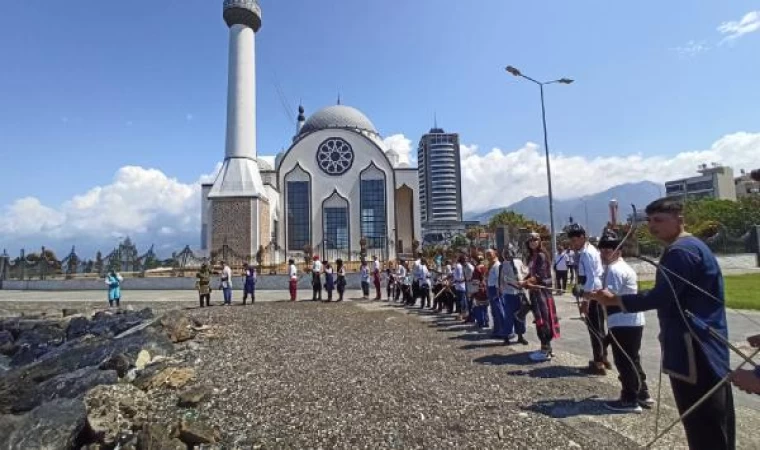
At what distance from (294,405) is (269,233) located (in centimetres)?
3295

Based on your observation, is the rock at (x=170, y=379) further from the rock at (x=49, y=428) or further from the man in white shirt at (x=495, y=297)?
the man in white shirt at (x=495, y=297)

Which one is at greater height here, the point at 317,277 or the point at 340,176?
the point at 340,176

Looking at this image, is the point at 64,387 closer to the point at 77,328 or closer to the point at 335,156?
the point at 77,328

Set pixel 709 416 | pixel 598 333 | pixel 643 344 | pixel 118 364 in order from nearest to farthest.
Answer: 1. pixel 709 416
2. pixel 598 333
3. pixel 118 364
4. pixel 643 344

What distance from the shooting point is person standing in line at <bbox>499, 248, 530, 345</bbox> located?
307 inches

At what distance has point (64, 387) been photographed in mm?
6816

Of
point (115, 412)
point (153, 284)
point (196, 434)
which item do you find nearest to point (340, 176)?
point (153, 284)

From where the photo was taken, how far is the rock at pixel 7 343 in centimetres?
1184

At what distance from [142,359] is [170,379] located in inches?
68.2

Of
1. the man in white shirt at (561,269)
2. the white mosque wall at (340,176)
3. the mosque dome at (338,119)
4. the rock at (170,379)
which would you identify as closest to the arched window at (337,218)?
the white mosque wall at (340,176)

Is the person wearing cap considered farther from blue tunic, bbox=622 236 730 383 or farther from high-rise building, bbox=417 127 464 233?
high-rise building, bbox=417 127 464 233

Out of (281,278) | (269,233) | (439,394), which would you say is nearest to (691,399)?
(439,394)

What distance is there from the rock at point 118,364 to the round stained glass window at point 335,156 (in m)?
36.2

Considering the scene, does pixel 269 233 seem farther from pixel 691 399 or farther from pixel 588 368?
pixel 691 399
